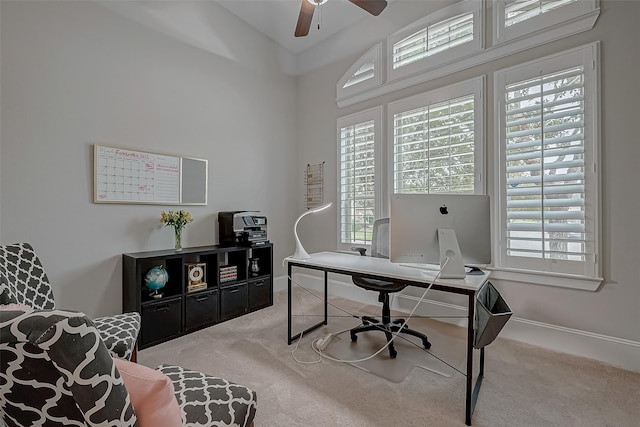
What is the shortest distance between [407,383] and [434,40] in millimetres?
3203

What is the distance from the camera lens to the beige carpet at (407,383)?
1.56 metres

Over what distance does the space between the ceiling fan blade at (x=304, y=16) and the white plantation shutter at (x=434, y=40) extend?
1.19m

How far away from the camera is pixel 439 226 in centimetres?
177

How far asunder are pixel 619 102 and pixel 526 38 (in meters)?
0.88

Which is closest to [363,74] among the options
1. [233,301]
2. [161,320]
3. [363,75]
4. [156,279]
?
[363,75]

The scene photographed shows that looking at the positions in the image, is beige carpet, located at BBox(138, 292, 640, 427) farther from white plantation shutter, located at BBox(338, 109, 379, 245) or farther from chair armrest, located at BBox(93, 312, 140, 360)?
white plantation shutter, located at BBox(338, 109, 379, 245)

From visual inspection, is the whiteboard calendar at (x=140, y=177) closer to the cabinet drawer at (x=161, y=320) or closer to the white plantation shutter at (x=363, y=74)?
the cabinet drawer at (x=161, y=320)

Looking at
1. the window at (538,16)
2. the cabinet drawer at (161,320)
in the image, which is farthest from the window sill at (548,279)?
the cabinet drawer at (161,320)

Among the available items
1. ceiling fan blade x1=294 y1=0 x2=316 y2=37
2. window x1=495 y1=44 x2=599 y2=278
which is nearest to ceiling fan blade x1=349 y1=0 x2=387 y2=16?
ceiling fan blade x1=294 y1=0 x2=316 y2=37

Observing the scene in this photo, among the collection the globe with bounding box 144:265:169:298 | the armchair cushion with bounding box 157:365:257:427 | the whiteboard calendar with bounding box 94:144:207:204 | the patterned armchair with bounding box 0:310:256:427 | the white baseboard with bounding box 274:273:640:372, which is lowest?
the white baseboard with bounding box 274:273:640:372

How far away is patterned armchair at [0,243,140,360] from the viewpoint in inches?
59.4

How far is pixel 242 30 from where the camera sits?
11.7ft

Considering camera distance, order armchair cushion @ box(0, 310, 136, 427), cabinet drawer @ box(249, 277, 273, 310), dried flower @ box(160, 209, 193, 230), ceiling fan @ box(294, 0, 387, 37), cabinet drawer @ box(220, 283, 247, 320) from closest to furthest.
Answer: armchair cushion @ box(0, 310, 136, 427) → ceiling fan @ box(294, 0, 387, 37) → dried flower @ box(160, 209, 193, 230) → cabinet drawer @ box(220, 283, 247, 320) → cabinet drawer @ box(249, 277, 273, 310)

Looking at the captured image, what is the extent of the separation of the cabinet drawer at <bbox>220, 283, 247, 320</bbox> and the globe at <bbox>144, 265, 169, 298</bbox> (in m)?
0.59
